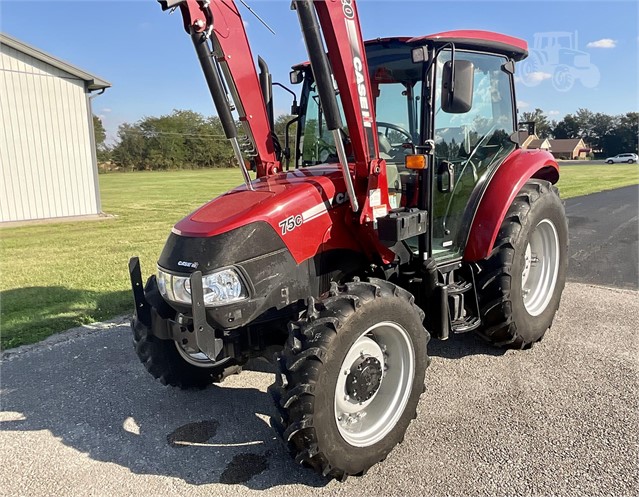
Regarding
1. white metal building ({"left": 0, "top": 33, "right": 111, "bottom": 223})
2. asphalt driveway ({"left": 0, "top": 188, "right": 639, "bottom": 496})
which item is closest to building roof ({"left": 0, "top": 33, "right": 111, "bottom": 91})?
white metal building ({"left": 0, "top": 33, "right": 111, "bottom": 223})

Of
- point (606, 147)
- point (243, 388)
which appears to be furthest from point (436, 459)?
→ point (606, 147)

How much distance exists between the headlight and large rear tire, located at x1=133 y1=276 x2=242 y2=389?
1.22 feet

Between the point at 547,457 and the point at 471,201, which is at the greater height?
the point at 471,201

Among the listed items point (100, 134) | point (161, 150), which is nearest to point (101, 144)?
point (100, 134)

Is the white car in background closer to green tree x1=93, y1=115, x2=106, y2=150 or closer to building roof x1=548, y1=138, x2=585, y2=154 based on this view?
building roof x1=548, y1=138, x2=585, y2=154

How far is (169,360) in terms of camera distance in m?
3.53

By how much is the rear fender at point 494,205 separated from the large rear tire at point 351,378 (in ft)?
3.53

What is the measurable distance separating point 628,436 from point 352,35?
288cm

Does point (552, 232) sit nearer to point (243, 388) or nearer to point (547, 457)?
point (547, 457)

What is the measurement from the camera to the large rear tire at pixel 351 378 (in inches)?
98.2

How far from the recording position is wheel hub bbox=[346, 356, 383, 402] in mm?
2820

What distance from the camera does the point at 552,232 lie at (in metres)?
4.58

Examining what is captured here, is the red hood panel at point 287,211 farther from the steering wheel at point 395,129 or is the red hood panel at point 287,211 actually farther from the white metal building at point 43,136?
the white metal building at point 43,136

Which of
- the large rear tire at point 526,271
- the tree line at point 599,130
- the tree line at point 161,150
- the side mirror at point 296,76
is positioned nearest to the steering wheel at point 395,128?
the side mirror at point 296,76
